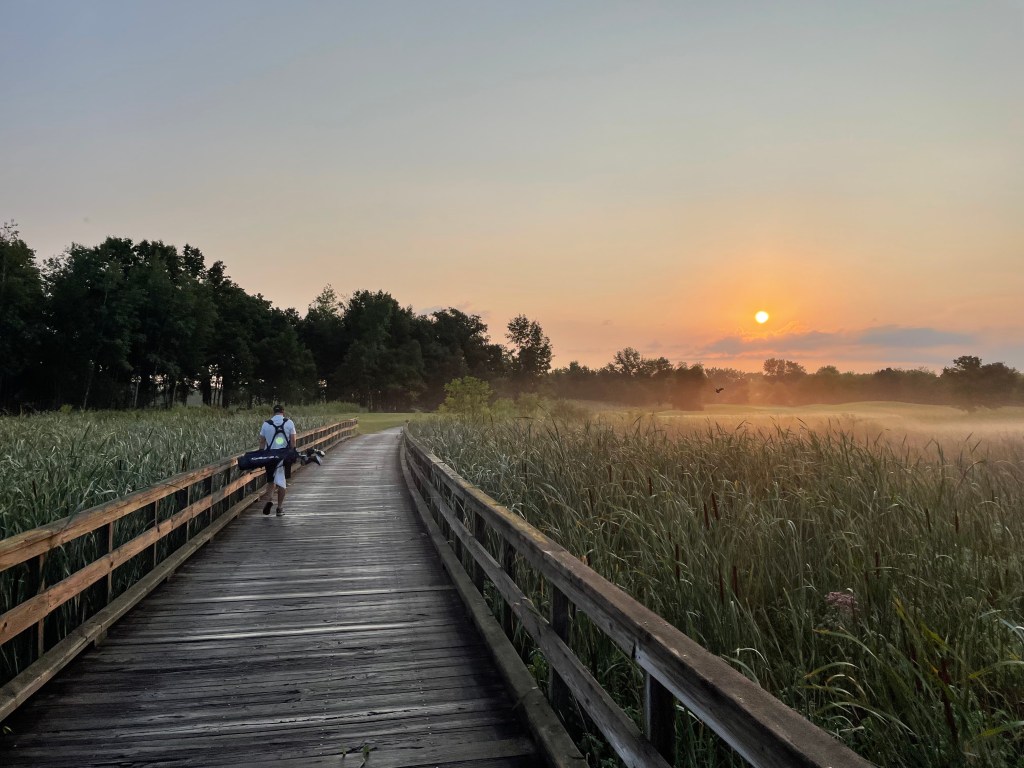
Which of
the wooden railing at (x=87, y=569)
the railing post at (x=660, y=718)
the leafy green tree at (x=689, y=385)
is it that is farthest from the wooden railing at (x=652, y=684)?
the leafy green tree at (x=689, y=385)

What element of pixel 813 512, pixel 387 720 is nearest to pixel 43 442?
pixel 387 720

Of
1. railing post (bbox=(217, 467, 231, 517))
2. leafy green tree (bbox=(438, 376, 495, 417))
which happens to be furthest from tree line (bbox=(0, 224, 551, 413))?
railing post (bbox=(217, 467, 231, 517))

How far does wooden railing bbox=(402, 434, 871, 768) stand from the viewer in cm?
138

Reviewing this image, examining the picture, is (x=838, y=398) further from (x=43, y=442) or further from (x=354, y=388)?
(x=43, y=442)

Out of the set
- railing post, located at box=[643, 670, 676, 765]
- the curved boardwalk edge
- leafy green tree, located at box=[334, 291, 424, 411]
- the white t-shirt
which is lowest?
the curved boardwalk edge

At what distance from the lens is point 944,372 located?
4509 centimetres

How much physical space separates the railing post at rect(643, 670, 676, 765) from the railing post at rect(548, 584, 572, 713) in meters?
0.96

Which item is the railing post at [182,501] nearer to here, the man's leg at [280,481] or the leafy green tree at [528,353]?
the man's leg at [280,481]

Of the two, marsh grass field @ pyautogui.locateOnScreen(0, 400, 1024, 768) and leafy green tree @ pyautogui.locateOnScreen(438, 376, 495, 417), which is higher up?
leafy green tree @ pyautogui.locateOnScreen(438, 376, 495, 417)

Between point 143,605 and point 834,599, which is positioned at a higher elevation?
point 834,599

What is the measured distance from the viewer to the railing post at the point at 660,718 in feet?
6.66

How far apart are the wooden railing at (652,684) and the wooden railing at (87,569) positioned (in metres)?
2.71

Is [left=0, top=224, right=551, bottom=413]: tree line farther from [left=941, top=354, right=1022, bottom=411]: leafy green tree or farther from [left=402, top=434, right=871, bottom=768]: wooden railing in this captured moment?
[left=941, top=354, right=1022, bottom=411]: leafy green tree

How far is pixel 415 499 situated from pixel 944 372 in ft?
156
